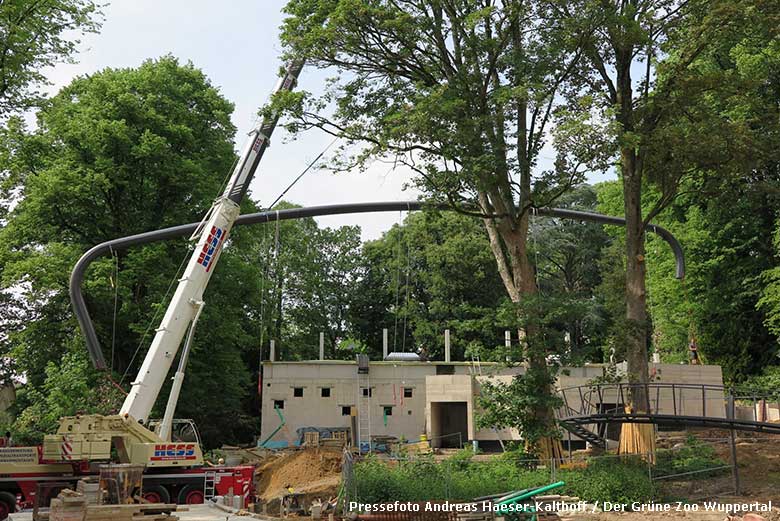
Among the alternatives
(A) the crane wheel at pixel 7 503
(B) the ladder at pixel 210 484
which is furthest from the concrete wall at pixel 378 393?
(A) the crane wheel at pixel 7 503

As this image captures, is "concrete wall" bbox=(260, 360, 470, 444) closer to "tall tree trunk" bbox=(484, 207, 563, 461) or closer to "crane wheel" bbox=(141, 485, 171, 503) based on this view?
"tall tree trunk" bbox=(484, 207, 563, 461)

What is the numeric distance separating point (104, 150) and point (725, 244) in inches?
1163

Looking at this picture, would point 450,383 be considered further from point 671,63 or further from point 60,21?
point 60,21

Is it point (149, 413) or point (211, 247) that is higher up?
point (211, 247)

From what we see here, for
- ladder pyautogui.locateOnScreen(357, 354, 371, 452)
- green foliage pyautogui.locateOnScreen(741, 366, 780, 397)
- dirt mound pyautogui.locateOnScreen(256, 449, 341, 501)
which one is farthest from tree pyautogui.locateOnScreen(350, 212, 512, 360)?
dirt mound pyautogui.locateOnScreen(256, 449, 341, 501)

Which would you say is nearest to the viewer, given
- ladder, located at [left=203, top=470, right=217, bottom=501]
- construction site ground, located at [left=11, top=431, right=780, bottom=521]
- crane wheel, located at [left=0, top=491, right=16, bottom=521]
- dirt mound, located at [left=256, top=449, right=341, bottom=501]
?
construction site ground, located at [left=11, top=431, right=780, bottom=521]

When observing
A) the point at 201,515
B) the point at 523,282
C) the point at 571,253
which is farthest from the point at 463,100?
the point at 571,253

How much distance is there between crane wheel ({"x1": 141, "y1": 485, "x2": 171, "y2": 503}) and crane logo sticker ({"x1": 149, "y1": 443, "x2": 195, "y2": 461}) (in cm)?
83

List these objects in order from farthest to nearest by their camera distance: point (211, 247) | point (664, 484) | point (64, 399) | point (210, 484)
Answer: point (64, 399) → point (211, 247) → point (210, 484) → point (664, 484)

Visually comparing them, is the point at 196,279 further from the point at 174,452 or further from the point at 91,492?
the point at 91,492

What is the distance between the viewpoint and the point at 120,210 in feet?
111

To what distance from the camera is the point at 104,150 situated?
32.6 meters

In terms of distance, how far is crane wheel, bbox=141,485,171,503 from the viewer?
20391mm

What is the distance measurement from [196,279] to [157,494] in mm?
5887
